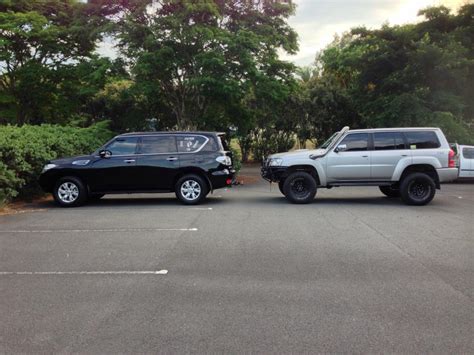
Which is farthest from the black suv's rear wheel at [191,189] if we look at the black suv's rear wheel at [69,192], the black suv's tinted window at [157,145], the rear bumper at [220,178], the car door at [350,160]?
the car door at [350,160]

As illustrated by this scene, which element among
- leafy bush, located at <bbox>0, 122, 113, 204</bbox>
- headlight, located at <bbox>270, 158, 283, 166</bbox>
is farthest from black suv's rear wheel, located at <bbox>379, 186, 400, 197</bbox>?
leafy bush, located at <bbox>0, 122, 113, 204</bbox>

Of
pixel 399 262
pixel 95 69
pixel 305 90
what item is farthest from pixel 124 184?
pixel 305 90

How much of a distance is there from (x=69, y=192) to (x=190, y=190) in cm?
303

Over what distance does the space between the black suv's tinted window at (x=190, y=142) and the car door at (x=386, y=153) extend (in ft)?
14.3

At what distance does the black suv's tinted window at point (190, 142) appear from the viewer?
1169cm

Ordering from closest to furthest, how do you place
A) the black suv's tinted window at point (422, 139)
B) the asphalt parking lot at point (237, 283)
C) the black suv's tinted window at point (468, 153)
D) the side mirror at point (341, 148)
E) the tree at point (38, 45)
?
1. the asphalt parking lot at point (237, 283)
2. the black suv's tinted window at point (422, 139)
3. the side mirror at point (341, 148)
4. the black suv's tinted window at point (468, 153)
5. the tree at point (38, 45)

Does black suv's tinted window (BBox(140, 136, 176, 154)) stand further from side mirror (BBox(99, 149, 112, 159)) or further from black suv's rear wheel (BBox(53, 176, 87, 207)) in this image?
black suv's rear wheel (BBox(53, 176, 87, 207))

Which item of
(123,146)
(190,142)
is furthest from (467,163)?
(123,146)

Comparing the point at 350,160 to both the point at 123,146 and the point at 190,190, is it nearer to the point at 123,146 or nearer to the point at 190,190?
the point at 190,190

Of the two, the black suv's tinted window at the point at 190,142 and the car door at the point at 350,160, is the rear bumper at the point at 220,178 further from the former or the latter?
the car door at the point at 350,160

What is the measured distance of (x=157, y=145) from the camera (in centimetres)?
1176

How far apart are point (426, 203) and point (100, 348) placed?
979cm

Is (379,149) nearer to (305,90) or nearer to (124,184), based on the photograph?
(124,184)

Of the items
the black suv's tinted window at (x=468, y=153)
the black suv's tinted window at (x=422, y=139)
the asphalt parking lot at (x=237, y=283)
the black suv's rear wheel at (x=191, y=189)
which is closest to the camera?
the asphalt parking lot at (x=237, y=283)
